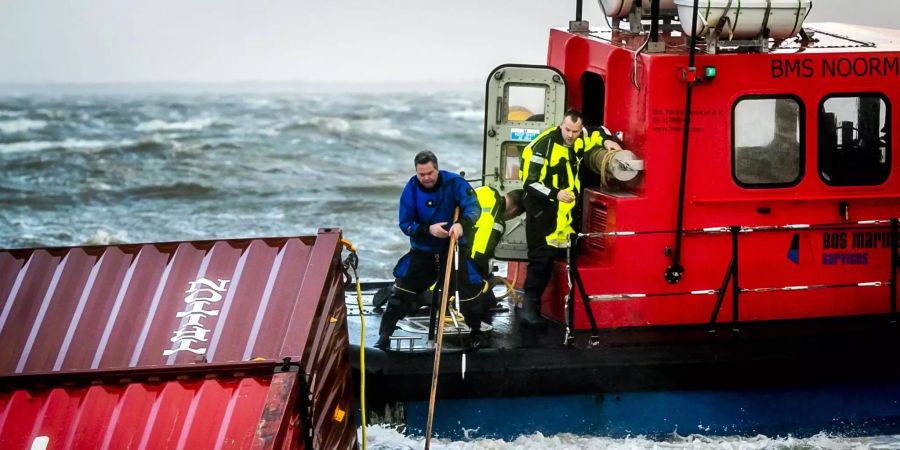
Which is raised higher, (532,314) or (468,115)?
(468,115)

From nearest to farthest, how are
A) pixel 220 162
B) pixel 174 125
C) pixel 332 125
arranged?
pixel 220 162
pixel 332 125
pixel 174 125

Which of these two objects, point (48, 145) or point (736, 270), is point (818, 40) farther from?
point (48, 145)

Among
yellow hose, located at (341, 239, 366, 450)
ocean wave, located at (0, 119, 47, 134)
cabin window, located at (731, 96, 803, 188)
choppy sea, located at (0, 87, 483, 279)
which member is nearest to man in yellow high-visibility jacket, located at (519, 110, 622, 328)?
cabin window, located at (731, 96, 803, 188)

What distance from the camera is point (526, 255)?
7.49m

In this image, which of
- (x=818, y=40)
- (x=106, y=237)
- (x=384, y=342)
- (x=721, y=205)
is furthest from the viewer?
(x=106, y=237)

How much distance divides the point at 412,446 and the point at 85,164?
1943 cm

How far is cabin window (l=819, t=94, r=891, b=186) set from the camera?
6.94 m

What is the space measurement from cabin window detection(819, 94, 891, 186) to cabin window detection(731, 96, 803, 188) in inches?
6.7

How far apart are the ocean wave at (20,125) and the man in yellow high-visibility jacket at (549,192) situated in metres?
26.0

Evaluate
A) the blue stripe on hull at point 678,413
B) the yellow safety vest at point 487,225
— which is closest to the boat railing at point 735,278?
the blue stripe on hull at point 678,413

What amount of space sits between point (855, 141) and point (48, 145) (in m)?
24.0

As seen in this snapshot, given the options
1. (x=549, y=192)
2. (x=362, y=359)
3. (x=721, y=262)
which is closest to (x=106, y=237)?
(x=549, y=192)

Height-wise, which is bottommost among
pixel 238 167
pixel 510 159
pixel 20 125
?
pixel 510 159

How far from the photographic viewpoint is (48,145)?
27859mm
